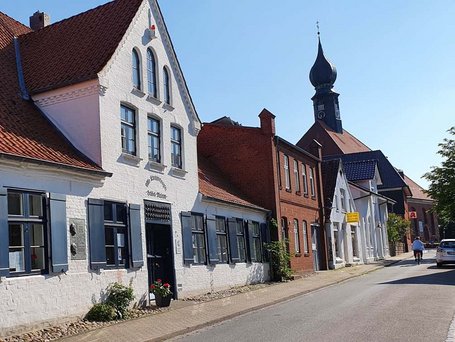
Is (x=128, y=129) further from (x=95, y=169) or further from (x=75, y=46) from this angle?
(x=75, y=46)

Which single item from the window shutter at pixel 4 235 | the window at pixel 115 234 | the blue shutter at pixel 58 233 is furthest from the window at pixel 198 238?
the window shutter at pixel 4 235

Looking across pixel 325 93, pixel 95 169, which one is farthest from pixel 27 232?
pixel 325 93

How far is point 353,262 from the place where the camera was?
39.9 meters

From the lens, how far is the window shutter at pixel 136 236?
15.7 metres

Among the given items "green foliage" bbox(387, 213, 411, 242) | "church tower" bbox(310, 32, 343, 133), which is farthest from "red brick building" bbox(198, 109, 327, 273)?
"church tower" bbox(310, 32, 343, 133)

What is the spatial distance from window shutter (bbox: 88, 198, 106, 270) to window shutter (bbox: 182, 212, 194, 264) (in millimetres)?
4675

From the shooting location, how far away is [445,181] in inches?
1544

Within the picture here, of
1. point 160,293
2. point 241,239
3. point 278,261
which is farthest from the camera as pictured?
point 278,261

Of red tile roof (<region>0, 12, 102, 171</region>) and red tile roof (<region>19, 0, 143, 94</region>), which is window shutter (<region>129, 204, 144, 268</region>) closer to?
red tile roof (<region>0, 12, 102, 171</region>)

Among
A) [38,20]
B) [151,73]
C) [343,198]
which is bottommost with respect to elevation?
[343,198]

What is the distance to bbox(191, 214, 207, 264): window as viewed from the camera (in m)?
19.7

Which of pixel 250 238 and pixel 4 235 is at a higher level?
pixel 4 235

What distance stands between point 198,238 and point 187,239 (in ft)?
3.85

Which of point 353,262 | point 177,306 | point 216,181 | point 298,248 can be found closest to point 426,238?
point 353,262
